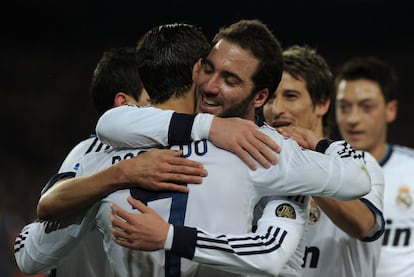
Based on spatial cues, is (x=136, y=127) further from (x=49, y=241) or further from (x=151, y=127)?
(x=49, y=241)

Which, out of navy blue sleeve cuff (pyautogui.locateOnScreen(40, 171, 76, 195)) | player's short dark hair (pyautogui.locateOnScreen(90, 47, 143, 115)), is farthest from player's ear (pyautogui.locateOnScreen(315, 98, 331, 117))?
navy blue sleeve cuff (pyautogui.locateOnScreen(40, 171, 76, 195))

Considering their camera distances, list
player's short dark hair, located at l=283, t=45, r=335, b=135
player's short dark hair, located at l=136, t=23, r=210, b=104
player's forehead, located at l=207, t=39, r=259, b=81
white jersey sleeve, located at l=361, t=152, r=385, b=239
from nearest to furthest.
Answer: player's short dark hair, located at l=136, t=23, r=210, b=104 → player's forehead, located at l=207, t=39, r=259, b=81 → white jersey sleeve, located at l=361, t=152, r=385, b=239 → player's short dark hair, located at l=283, t=45, r=335, b=135

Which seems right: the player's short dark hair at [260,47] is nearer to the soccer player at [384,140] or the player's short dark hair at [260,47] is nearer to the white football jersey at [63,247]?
the white football jersey at [63,247]

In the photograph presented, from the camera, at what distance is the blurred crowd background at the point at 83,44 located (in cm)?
1048

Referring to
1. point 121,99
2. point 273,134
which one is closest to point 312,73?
point 121,99

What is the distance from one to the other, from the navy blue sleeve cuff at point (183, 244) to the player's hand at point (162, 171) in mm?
153

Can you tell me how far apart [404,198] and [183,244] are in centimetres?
270

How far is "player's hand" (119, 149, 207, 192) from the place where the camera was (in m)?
2.38

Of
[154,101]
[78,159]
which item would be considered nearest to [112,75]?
[78,159]

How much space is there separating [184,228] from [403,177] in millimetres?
2772

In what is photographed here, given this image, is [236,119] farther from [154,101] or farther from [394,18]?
[394,18]

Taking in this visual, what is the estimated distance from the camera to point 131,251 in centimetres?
254

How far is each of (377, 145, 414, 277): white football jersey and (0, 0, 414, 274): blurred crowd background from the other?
5454mm

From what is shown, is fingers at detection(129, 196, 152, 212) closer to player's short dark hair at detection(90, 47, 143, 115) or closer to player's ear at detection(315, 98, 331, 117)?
player's short dark hair at detection(90, 47, 143, 115)
